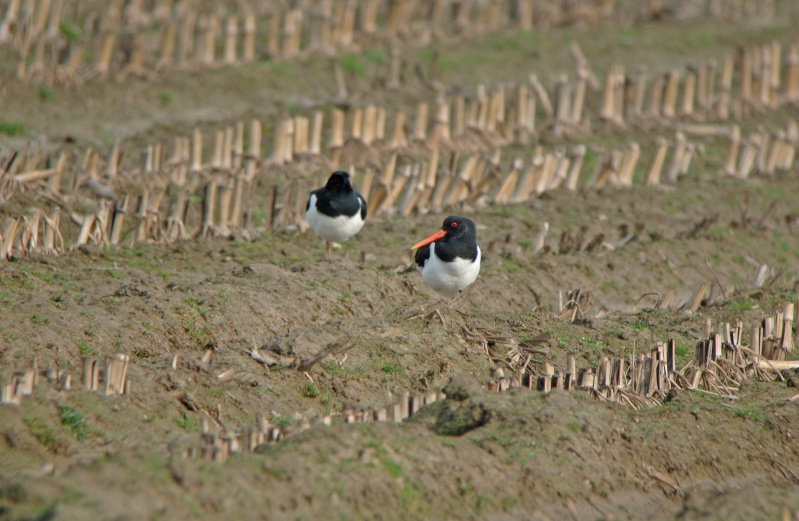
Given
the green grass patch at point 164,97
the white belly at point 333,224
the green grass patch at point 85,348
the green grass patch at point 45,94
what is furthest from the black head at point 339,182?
the green grass patch at point 45,94

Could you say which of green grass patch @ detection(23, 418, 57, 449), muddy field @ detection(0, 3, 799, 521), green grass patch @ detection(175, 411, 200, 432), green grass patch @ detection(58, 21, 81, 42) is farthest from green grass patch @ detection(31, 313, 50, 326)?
green grass patch @ detection(58, 21, 81, 42)

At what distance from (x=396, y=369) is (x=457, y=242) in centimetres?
196

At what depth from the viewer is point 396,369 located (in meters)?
8.77

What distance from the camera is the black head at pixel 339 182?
1202cm

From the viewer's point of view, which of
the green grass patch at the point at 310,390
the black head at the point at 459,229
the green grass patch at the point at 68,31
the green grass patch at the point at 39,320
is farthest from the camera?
the green grass patch at the point at 68,31

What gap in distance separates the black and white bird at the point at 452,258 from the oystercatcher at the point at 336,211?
1495 millimetres

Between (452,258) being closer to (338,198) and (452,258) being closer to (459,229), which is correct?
(459,229)

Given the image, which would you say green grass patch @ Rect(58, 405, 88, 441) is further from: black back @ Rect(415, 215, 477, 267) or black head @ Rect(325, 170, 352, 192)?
black head @ Rect(325, 170, 352, 192)

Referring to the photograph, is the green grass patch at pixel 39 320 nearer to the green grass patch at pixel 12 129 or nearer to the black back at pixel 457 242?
the black back at pixel 457 242

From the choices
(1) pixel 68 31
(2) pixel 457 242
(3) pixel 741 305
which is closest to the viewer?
(2) pixel 457 242

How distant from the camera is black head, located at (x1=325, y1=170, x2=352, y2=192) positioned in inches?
473

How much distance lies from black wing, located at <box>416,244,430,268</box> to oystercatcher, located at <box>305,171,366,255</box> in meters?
1.31

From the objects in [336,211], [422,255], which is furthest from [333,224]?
[422,255]

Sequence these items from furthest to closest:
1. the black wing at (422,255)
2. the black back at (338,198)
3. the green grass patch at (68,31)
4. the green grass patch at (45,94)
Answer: the green grass patch at (68,31)
the green grass patch at (45,94)
the black back at (338,198)
the black wing at (422,255)
